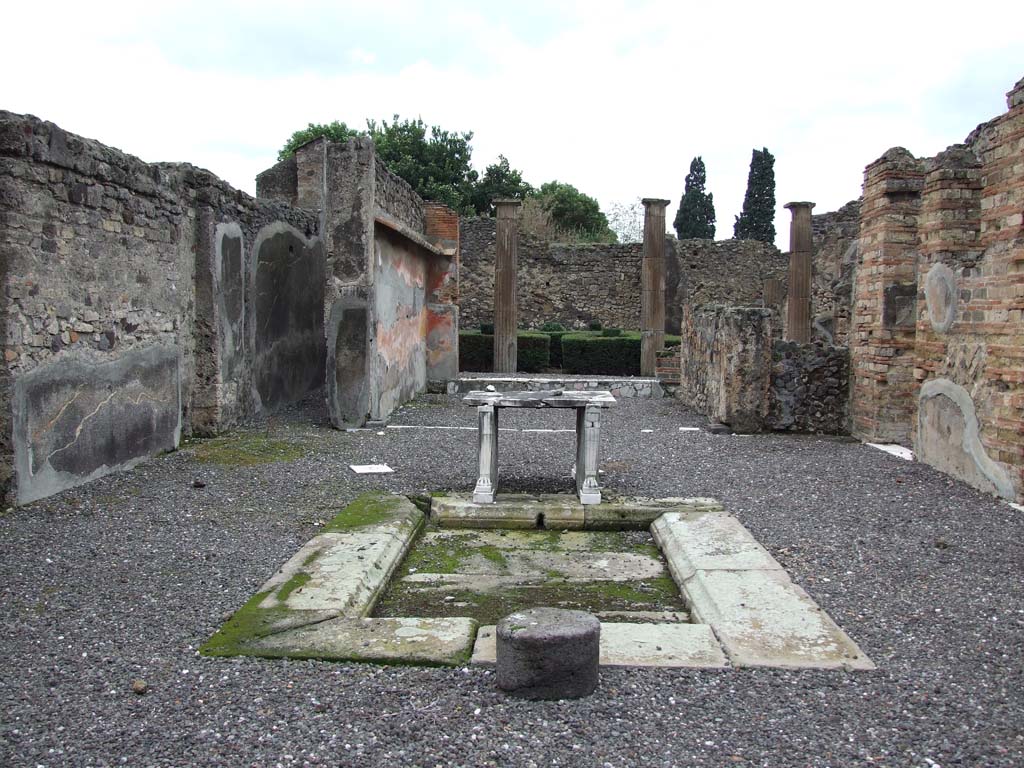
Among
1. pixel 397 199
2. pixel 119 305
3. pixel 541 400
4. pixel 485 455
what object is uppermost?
pixel 397 199

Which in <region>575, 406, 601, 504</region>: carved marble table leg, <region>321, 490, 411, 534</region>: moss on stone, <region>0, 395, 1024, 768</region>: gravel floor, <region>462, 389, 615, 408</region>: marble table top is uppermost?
<region>462, 389, 615, 408</region>: marble table top

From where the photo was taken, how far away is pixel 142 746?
8.07ft

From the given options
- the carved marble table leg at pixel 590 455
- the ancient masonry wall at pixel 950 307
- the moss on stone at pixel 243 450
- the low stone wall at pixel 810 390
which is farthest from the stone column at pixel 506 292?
the carved marble table leg at pixel 590 455

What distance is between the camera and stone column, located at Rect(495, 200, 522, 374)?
55.0 ft

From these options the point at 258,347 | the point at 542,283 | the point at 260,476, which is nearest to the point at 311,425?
the point at 258,347

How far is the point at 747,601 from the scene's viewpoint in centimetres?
372

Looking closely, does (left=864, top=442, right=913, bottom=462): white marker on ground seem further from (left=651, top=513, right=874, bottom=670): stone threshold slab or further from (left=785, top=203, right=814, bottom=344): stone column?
(left=785, top=203, right=814, bottom=344): stone column

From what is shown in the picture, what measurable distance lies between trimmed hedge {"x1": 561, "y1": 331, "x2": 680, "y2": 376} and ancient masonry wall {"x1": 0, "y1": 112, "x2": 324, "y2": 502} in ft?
30.0

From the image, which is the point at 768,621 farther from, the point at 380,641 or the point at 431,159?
the point at 431,159

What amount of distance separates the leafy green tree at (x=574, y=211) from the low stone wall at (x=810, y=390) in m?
24.4

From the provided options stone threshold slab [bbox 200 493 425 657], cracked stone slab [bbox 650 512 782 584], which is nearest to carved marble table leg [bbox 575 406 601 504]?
cracked stone slab [bbox 650 512 782 584]

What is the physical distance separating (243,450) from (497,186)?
26694 mm

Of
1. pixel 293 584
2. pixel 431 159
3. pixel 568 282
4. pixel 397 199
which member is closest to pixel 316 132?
pixel 431 159

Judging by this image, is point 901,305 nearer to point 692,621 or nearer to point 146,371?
point 692,621
